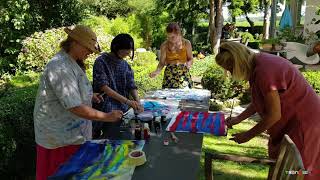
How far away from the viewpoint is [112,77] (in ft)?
12.8

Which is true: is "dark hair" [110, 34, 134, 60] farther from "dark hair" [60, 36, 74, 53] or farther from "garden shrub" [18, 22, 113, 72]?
"garden shrub" [18, 22, 113, 72]

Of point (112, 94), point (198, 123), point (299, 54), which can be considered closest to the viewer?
point (198, 123)

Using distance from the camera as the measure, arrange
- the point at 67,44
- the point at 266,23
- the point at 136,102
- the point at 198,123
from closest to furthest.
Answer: the point at 67,44, the point at 198,123, the point at 136,102, the point at 266,23

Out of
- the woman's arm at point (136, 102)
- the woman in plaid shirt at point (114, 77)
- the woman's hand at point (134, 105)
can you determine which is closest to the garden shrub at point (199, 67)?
the woman's arm at point (136, 102)

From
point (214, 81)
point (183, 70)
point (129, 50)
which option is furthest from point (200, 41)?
point (129, 50)

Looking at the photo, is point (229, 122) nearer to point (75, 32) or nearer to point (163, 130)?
point (163, 130)

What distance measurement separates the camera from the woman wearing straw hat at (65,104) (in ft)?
8.63

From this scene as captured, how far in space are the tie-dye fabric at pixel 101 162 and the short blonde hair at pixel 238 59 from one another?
877mm

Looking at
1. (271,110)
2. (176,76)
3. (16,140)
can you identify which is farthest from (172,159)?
(176,76)

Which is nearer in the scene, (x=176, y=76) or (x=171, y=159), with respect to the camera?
(x=171, y=159)

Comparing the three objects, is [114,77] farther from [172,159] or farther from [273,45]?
[273,45]

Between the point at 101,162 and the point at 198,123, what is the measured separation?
49.0 inches

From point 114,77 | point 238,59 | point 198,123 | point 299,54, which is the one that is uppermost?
point 238,59

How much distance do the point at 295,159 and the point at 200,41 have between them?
2466cm
